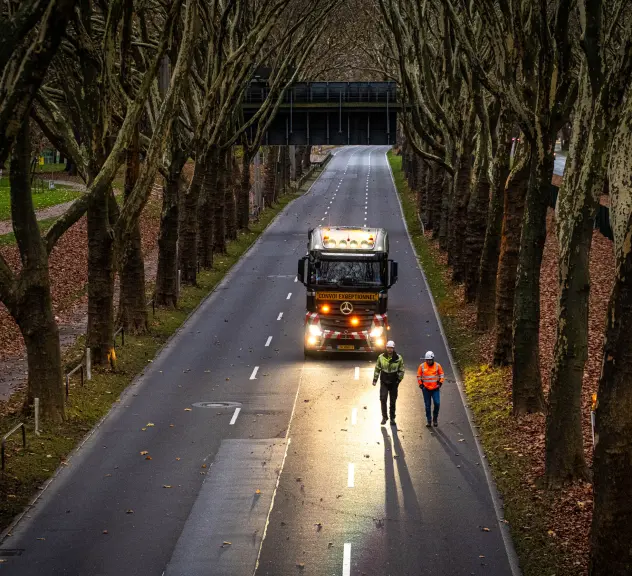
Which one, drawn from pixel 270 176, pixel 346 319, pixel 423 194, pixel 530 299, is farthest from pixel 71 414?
pixel 270 176

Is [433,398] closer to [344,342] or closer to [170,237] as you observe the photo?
[344,342]

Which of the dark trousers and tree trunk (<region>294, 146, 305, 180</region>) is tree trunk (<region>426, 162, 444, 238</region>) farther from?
tree trunk (<region>294, 146, 305, 180</region>)

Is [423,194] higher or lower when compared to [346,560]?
higher

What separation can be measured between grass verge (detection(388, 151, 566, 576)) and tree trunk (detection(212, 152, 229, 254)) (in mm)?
12336

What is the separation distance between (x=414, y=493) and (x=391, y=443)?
143 inches

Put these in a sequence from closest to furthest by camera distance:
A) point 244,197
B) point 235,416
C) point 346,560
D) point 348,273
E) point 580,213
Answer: point 346,560, point 580,213, point 235,416, point 348,273, point 244,197

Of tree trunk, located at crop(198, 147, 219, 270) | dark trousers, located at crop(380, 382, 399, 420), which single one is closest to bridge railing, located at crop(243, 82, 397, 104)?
tree trunk, located at crop(198, 147, 219, 270)

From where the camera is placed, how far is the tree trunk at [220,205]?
174 feet

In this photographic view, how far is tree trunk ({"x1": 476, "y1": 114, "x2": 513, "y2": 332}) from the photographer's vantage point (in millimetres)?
32875

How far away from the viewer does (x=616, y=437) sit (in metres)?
13.3

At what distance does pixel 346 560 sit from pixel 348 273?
16.9m

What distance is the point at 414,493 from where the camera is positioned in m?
20.5

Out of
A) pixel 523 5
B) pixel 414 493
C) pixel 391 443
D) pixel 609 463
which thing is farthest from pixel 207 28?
pixel 609 463

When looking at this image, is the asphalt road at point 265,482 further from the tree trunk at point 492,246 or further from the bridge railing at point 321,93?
the bridge railing at point 321,93
